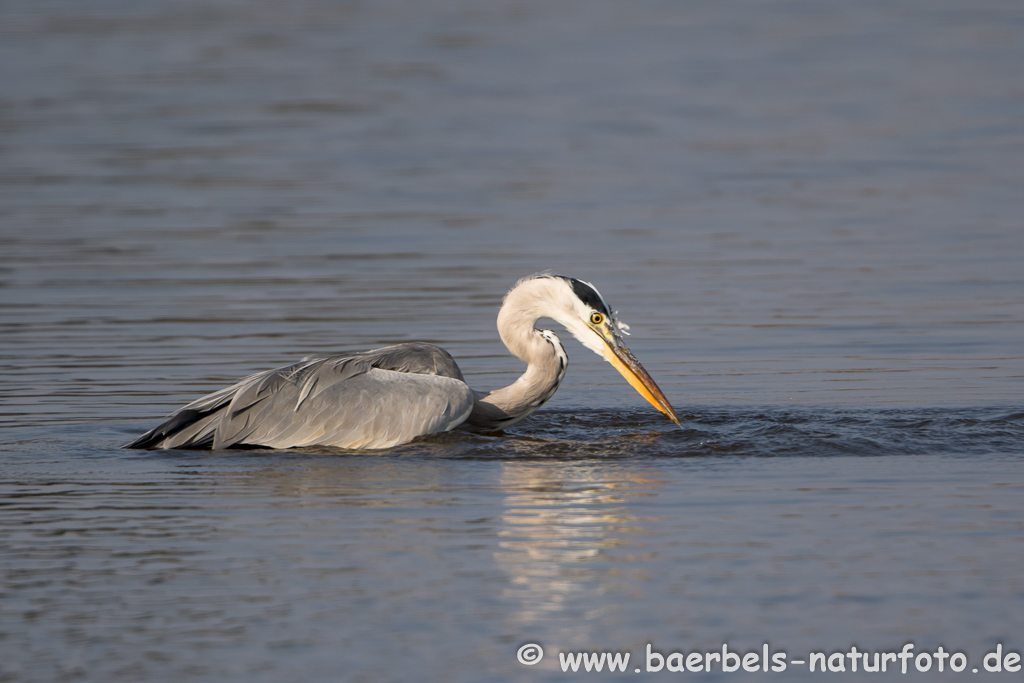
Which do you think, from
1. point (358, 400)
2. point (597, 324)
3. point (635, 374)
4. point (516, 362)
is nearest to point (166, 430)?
point (358, 400)

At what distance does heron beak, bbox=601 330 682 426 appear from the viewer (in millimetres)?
10070

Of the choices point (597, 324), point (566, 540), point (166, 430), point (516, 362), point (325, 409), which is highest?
point (597, 324)

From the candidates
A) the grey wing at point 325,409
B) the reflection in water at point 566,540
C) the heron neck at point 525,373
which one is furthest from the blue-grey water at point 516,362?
the heron neck at point 525,373

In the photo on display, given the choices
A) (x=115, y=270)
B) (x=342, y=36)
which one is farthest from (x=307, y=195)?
(x=342, y=36)

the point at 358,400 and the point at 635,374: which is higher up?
the point at 635,374

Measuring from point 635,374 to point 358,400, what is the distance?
6.04 feet

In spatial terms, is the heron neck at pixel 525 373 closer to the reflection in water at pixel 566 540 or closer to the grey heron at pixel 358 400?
the grey heron at pixel 358 400

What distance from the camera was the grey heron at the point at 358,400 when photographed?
32.0ft

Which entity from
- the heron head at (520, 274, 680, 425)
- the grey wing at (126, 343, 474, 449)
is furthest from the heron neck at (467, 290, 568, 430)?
the grey wing at (126, 343, 474, 449)

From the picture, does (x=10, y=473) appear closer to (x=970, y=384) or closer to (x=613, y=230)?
(x=970, y=384)

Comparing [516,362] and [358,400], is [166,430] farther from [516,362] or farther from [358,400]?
[516,362]

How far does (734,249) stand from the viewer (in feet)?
52.7

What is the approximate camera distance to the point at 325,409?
990 cm

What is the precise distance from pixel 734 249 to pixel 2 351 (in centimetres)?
739
